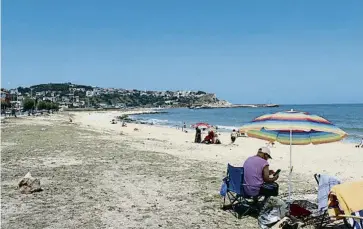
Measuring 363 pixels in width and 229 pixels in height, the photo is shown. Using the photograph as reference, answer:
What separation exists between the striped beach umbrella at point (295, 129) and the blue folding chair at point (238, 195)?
891mm

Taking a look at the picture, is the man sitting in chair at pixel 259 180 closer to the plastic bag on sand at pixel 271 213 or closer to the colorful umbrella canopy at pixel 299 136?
the plastic bag on sand at pixel 271 213

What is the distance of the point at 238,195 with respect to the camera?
24.2 feet

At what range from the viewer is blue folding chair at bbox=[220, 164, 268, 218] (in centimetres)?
724

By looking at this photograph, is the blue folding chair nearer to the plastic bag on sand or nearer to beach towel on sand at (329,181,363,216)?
the plastic bag on sand

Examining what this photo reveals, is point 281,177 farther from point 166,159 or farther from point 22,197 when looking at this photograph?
point 22,197

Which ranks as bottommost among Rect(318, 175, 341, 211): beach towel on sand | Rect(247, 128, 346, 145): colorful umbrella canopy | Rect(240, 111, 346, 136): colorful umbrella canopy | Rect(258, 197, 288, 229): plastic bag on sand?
Rect(258, 197, 288, 229): plastic bag on sand

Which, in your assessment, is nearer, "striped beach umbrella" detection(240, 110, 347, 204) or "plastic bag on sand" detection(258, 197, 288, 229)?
"plastic bag on sand" detection(258, 197, 288, 229)

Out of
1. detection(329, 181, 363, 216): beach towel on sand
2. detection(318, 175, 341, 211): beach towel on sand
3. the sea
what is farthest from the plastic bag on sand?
the sea

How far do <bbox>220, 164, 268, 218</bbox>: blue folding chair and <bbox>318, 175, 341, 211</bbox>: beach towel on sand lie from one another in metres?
0.90

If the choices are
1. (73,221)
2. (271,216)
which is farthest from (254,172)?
(73,221)

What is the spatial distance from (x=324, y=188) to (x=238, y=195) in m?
1.50

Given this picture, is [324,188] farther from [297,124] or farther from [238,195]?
[238,195]

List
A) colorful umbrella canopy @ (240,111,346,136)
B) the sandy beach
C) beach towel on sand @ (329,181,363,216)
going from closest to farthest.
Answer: beach towel on sand @ (329,181,363,216) < the sandy beach < colorful umbrella canopy @ (240,111,346,136)

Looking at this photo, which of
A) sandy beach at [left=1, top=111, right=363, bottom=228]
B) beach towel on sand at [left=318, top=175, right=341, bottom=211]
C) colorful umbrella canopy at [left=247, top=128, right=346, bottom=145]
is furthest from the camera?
colorful umbrella canopy at [left=247, top=128, right=346, bottom=145]
